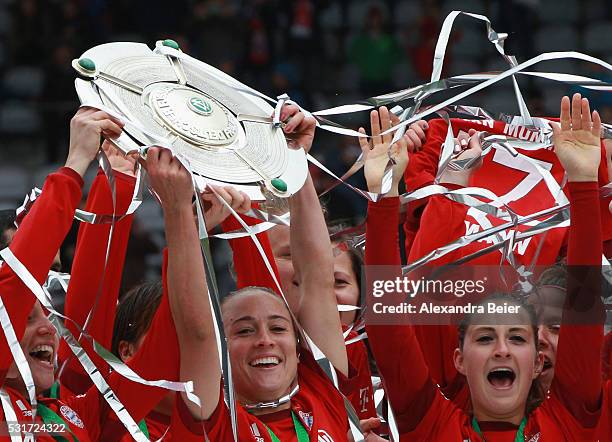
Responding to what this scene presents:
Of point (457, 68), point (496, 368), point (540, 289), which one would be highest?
point (457, 68)

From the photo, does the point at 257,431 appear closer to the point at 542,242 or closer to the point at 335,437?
the point at 335,437

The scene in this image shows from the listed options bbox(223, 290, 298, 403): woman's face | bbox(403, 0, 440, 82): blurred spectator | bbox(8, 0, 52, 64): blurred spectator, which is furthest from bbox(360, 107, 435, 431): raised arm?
bbox(8, 0, 52, 64): blurred spectator

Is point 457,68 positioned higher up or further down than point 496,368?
higher up

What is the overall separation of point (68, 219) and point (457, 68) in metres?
6.25

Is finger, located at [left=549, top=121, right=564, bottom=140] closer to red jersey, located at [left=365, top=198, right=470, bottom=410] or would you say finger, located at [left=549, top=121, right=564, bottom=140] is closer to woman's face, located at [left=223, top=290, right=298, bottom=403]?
red jersey, located at [left=365, top=198, right=470, bottom=410]

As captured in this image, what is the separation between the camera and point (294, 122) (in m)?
2.91

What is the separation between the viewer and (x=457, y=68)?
28.0 ft

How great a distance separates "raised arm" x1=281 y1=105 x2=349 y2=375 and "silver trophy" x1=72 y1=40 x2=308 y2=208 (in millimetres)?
128

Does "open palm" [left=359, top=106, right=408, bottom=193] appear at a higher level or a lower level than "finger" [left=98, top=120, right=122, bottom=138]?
higher

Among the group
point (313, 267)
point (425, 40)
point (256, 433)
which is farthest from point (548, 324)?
point (425, 40)

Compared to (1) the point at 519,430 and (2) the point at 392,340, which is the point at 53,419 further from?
(1) the point at 519,430

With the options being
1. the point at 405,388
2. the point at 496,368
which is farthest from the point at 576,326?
the point at 405,388

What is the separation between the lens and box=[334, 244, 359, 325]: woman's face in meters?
3.44

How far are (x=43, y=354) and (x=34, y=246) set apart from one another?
455mm
